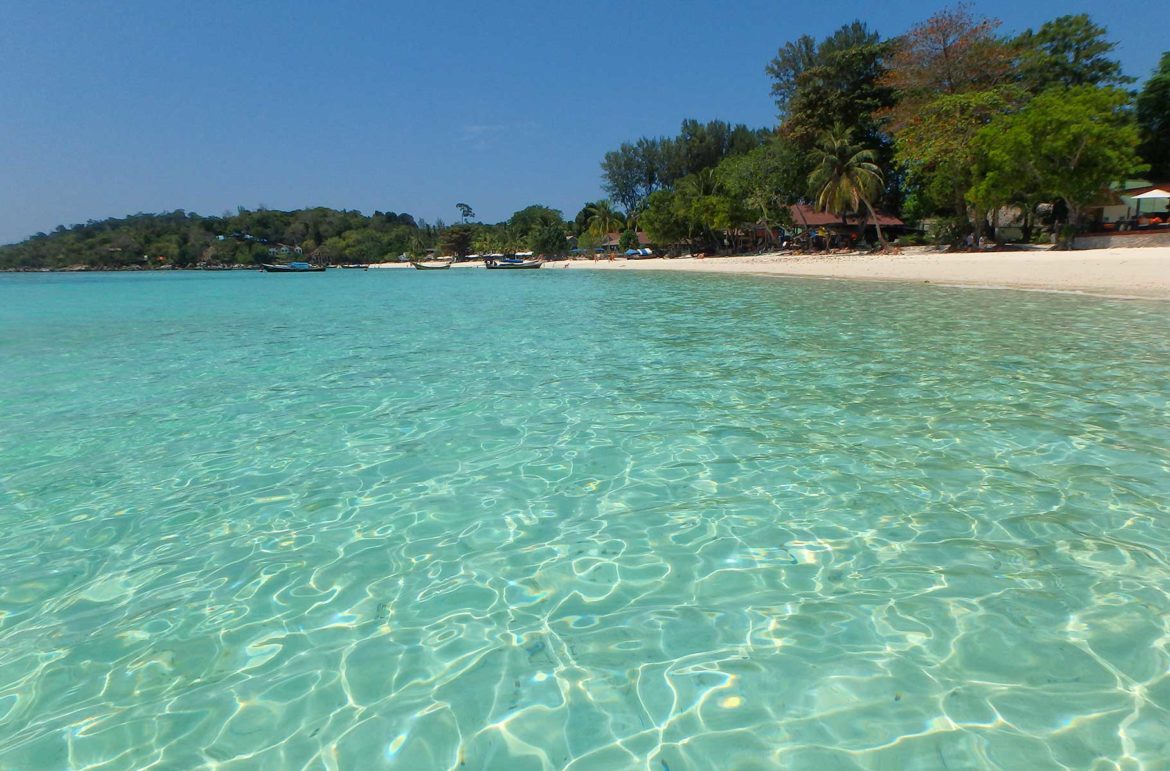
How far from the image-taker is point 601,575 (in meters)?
3.30

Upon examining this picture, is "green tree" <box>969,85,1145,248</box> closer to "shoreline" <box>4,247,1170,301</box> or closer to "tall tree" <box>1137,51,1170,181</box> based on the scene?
"shoreline" <box>4,247,1170,301</box>

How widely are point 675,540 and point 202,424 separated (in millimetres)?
5317

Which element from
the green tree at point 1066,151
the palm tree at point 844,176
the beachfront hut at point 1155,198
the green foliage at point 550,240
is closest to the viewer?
the green tree at point 1066,151

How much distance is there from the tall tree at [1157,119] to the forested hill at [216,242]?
105808mm

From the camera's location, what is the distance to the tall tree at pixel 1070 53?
35750 mm

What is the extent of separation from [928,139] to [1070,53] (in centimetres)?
1645

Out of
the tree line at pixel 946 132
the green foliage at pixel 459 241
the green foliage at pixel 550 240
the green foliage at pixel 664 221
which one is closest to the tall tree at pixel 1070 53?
the tree line at pixel 946 132

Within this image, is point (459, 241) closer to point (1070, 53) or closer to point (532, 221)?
point (532, 221)

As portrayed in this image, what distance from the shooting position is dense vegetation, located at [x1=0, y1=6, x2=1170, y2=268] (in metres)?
25.0

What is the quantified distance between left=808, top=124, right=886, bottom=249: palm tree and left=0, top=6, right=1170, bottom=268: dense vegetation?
121mm

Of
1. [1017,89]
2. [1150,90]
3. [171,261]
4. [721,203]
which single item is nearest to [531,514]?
[1017,89]

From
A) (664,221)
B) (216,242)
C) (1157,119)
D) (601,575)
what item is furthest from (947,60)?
(216,242)

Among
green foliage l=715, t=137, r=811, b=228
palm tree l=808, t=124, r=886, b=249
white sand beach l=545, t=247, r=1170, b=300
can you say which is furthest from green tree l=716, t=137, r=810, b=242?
white sand beach l=545, t=247, r=1170, b=300

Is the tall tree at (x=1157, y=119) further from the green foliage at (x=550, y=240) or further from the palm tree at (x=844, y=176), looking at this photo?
the green foliage at (x=550, y=240)
